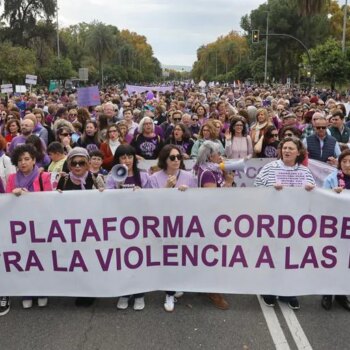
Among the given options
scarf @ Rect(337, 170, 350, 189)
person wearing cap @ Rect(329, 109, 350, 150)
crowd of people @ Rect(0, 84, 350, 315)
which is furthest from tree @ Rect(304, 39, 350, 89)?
scarf @ Rect(337, 170, 350, 189)

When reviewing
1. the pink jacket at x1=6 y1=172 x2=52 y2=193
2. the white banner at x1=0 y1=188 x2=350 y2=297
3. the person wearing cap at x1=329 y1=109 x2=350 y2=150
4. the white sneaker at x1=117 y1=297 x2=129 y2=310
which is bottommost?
the white sneaker at x1=117 y1=297 x2=129 y2=310

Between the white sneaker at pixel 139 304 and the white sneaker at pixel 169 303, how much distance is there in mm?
216

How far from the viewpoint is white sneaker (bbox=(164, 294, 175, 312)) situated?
173 inches

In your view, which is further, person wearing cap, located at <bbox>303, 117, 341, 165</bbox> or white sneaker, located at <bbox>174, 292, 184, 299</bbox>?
person wearing cap, located at <bbox>303, 117, 341, 165</bbox>

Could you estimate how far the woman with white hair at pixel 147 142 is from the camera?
7.38 meters

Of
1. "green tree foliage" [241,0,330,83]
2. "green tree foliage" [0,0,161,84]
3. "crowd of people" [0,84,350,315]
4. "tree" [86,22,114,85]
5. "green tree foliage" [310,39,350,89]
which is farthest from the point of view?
"green tree foliage" [241,0,330,83]

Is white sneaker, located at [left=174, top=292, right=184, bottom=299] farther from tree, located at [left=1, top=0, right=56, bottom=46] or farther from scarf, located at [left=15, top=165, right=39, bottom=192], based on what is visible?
tree, located at [left=1, top=0, right=56, bottom=46]

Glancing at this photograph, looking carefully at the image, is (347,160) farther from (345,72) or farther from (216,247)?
(345,72)

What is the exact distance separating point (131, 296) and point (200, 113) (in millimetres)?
6267

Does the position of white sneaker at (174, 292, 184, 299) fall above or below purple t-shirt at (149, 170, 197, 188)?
below

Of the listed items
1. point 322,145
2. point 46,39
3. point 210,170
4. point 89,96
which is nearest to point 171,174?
point 210,170

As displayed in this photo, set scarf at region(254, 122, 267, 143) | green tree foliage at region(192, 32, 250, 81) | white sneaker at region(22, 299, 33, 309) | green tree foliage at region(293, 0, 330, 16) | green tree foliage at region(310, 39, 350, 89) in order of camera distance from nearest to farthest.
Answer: white sneaker at region(22, 299, 33, 309) < scarf at region(254, 122, 267, 143) < green tree foliage at region(310, 39, 350, 89) < green tree foliage at region(293, 0, 330, 16) < green tree foliage at region(192, 32, 250, 81)

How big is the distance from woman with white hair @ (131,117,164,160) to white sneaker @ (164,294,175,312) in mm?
3174

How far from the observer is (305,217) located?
14.3ft
